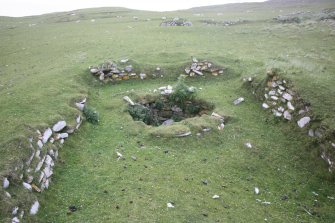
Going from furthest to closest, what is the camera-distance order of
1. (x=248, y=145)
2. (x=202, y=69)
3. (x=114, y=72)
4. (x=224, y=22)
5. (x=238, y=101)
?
(x=224, y=22), (x=202, y=69), (x=114, y=72), (x=238, y=101), (x=248, y=145)

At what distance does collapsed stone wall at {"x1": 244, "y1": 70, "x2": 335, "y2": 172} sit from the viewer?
14620 mm

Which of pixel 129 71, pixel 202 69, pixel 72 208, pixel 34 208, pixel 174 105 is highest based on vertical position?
pixel 129 71

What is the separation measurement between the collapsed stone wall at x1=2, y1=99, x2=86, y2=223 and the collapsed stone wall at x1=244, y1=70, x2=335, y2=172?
12.1 m

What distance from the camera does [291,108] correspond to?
17625 millimetres

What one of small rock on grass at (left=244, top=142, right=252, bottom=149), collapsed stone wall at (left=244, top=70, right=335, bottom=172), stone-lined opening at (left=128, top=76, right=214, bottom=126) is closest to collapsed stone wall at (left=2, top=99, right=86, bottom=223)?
stone-lined opening at (left=128, top=76, right=214, bottom=126)

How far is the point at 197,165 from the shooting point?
47.6 ft

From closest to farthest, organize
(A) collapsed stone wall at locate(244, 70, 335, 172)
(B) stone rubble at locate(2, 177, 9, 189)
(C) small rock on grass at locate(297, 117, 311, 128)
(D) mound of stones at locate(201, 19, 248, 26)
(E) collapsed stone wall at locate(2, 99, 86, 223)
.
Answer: (E) collapsed stone wall at locate(2, 99, 86, 223) < (B) stone rubble at locate(2, 177, 9, 189) < (A) collapsed stone wall at locate(244, 70, 335, 172) < (C) small rock on grass at locate(297, 117, 311, 128) < (D) mound of stones at locate(201, 19, 248, 26)

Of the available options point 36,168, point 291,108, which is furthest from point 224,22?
point 36,168

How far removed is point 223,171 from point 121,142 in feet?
A: 17.9

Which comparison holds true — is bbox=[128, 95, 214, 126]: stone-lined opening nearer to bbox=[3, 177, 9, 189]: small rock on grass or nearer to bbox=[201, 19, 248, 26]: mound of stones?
bbox=[3, 177, 9, 189]: small rock on grass

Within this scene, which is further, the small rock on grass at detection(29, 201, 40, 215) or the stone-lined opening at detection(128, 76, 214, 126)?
the stone-lined opening at detection(128, 76, 214, 126)

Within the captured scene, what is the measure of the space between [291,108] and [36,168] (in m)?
13.8

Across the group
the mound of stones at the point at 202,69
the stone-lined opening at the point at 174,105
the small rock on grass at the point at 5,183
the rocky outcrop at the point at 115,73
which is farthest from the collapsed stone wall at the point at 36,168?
the mound of stones at the point at 202,69

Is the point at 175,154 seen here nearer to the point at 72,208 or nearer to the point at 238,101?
the point at 72,208
